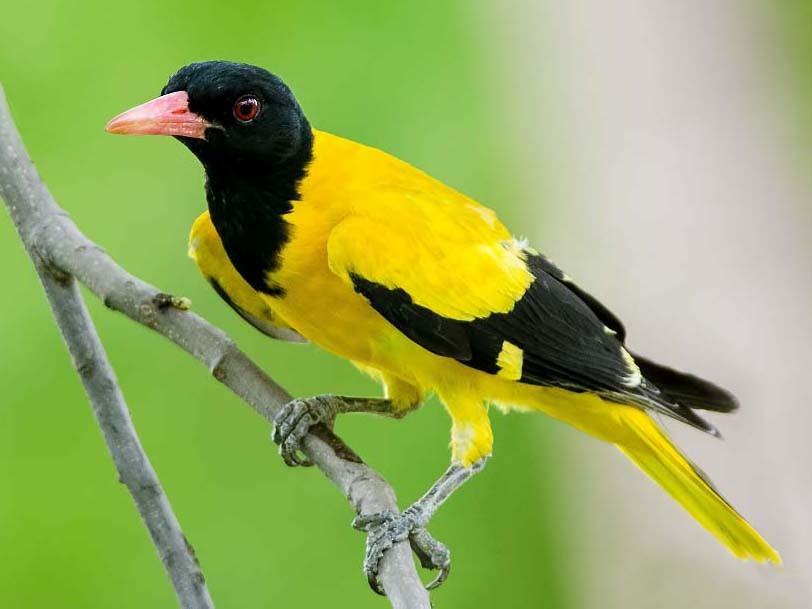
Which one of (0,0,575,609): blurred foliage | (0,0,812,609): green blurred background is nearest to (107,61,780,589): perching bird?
(0,0,812,609): green blurred background

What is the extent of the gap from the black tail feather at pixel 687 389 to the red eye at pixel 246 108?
0.69 m

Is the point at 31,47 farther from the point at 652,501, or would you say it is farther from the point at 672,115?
the point at 652,501

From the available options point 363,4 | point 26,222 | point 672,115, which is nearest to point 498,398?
point 26,222

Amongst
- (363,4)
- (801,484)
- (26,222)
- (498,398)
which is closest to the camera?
(26,222)

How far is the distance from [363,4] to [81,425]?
3.99ft

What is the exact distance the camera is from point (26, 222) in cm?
145

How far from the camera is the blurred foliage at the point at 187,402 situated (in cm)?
238

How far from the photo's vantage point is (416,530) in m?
1.42

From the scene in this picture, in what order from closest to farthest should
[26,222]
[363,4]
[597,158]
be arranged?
[26,222] → [597,158] → [363,4]

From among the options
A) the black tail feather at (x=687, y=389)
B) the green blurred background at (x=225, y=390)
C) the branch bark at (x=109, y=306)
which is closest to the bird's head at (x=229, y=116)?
the branch bark at (x=109, y=306)

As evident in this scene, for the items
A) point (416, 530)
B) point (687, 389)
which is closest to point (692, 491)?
point (687, 389)

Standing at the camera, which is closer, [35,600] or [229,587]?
[35,600]

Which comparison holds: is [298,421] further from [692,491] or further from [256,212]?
[692,491]

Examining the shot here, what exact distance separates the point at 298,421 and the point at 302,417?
11 millimetres
